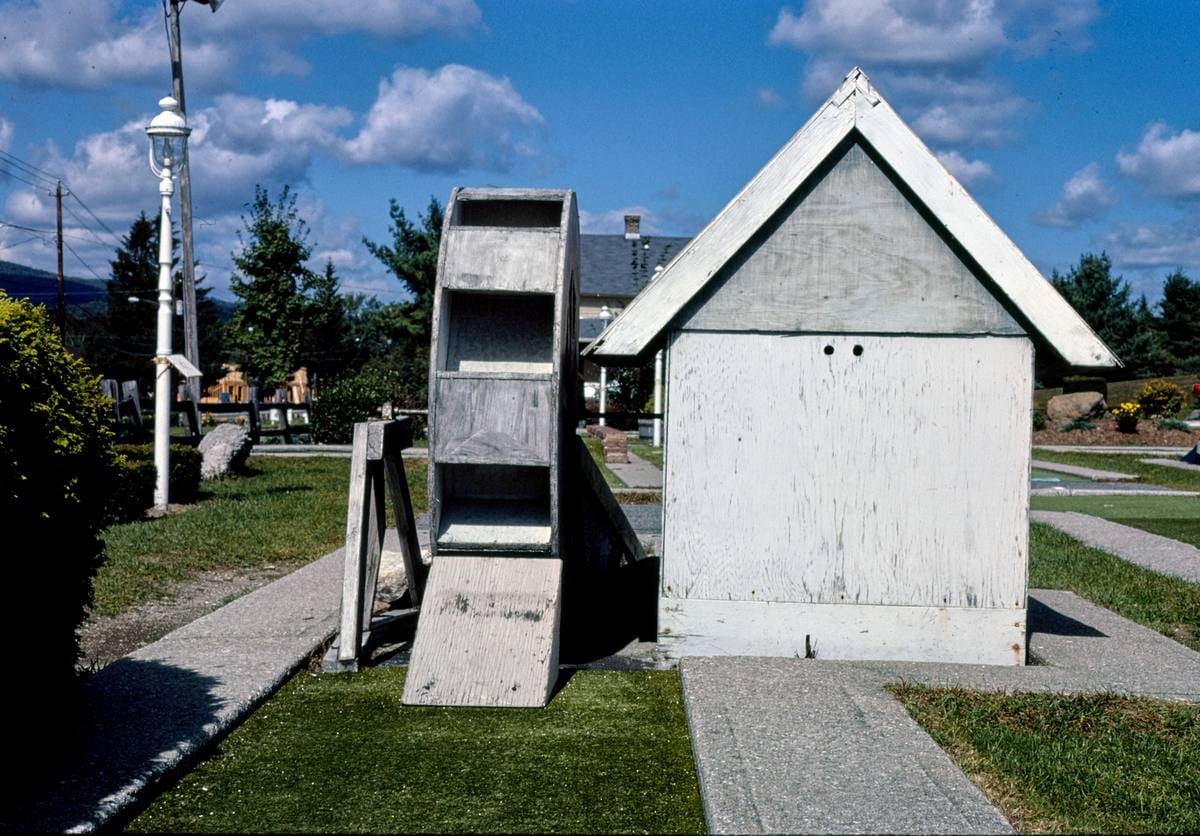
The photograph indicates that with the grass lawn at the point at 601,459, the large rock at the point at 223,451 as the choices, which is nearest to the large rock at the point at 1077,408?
the grass lawn at the point at 601,459

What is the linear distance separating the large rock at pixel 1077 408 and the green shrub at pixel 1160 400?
1233 millimetres

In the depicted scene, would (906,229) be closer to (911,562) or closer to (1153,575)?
(911,562)

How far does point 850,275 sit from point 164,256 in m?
10.8

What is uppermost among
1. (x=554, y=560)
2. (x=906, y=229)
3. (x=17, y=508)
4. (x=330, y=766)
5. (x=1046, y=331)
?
(x=906, y=229)

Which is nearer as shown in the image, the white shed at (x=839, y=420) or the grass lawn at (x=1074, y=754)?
the grass lawn at (x=1074, y=754)

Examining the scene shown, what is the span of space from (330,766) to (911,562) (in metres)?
3.44

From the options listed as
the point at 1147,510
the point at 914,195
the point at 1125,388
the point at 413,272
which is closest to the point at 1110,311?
the point at 1125,388

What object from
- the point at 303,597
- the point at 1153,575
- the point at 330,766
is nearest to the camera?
the point at 330,766

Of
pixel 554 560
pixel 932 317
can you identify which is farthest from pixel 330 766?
pixel 932 317

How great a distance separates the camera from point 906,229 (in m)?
6.95

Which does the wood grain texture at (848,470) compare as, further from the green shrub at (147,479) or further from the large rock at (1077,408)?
the large rock at (1077,408)

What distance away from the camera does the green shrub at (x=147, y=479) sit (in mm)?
14273

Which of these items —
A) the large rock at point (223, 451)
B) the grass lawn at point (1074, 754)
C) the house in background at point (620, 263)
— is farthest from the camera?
the house in background at point (620, 263)

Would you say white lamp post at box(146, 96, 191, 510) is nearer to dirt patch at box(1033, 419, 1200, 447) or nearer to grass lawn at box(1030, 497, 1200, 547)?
grass lawn at box(1030, 497, 1200, 547)
